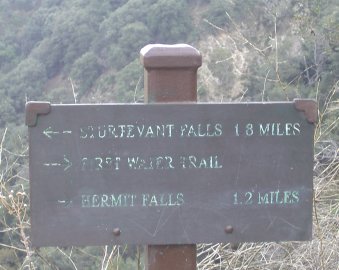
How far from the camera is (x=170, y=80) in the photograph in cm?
188

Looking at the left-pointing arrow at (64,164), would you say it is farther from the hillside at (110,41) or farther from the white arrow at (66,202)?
the hillside at (110,41)

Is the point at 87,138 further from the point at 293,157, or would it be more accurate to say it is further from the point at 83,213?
the point at 293,157

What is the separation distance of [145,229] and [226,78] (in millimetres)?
15477

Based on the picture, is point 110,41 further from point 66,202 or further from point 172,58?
point 66,202

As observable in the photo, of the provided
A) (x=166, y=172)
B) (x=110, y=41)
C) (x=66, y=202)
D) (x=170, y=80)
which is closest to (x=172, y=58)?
(x=170, y=80)

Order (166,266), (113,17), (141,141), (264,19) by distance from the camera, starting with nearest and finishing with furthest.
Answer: (141,141) → (166,266) → (264,19) → (113,17)

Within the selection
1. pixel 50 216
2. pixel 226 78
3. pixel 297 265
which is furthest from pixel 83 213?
pixel 226 78

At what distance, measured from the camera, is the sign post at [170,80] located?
1868 mm

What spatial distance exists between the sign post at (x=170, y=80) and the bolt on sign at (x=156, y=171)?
7 centimetres

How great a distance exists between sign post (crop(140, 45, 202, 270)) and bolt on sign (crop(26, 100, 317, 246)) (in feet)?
0.24

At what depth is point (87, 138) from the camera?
1781 mm

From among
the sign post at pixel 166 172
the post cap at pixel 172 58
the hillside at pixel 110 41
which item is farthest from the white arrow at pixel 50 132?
the hillside at pixel 110 41

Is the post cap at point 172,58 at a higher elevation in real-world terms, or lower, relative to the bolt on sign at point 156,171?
higher

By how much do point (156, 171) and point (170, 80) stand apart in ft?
0.80
